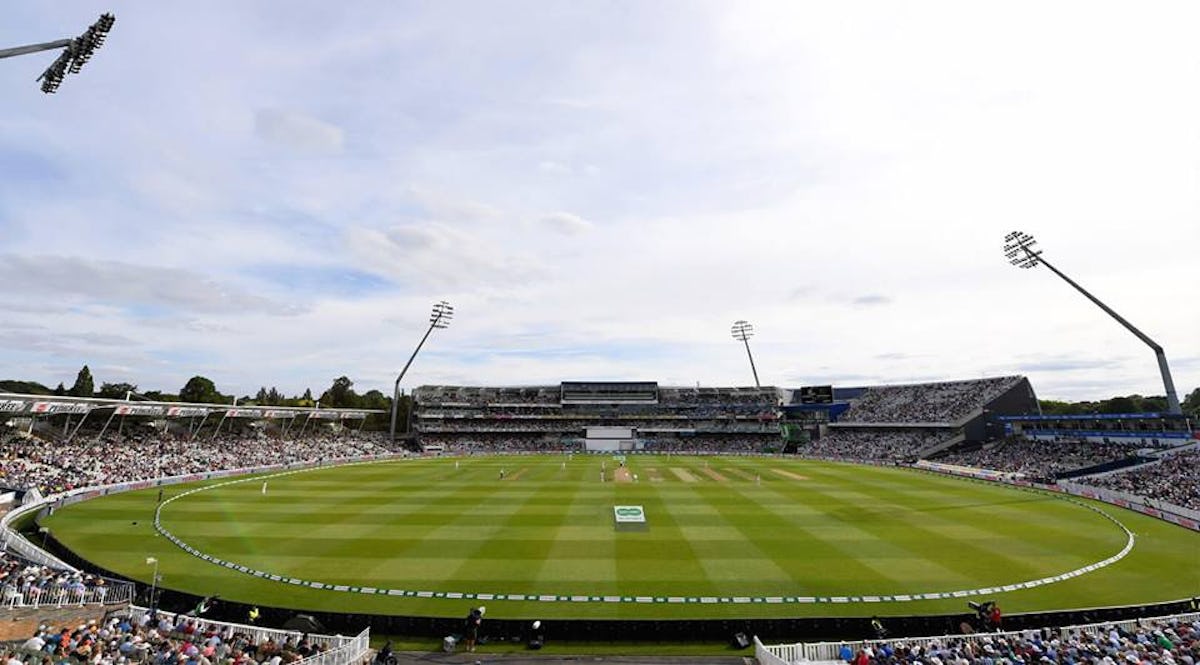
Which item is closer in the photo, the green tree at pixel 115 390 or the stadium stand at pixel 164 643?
the stadium stand at pixel 164 643

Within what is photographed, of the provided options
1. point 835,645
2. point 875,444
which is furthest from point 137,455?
point 875,444

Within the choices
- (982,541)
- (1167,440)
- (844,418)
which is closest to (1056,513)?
(982,541)

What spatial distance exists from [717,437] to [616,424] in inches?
692

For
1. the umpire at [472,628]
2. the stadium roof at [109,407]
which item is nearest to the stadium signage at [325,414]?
the stadium roof at [109,407]

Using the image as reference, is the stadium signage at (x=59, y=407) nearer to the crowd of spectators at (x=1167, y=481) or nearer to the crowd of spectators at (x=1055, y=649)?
the crowd of spectators at (x=1055, y=649)

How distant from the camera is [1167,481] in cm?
3859

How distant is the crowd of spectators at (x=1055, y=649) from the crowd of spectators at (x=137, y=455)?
155 feet

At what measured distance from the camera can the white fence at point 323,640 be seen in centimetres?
1367

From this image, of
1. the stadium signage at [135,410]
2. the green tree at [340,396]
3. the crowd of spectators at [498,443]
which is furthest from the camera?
the green tree at [340,396]

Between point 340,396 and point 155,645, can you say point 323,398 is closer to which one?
point 340,396

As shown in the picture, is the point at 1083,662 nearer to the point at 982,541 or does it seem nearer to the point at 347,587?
the point at 982,541

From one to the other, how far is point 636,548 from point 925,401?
7302 centimetres

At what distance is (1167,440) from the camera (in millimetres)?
47031

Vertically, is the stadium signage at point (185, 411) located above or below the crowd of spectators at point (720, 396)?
below
